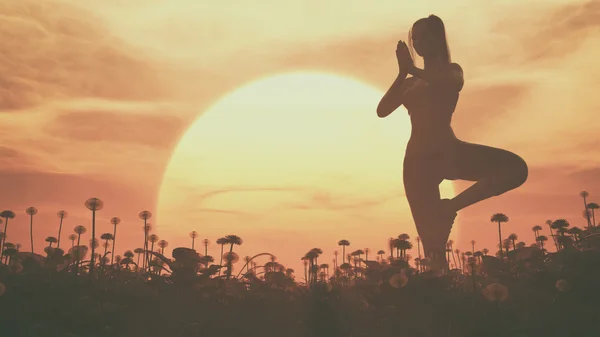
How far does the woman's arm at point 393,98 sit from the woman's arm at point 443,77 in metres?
0.39

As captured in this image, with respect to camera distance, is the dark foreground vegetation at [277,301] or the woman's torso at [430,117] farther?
the woman's torso at [430,117]

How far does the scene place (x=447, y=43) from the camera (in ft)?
30.4

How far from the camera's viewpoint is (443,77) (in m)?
8.75

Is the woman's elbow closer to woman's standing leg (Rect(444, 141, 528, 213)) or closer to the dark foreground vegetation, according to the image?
woman's standing leg (Rect(444, 141, 528, 213))

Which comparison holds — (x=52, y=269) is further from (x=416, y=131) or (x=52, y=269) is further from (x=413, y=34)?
(x=413, y=34)

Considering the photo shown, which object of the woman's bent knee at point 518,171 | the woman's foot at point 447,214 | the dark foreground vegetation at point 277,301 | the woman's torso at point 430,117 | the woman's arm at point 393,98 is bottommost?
the dark foreground vegetation at point 277,301

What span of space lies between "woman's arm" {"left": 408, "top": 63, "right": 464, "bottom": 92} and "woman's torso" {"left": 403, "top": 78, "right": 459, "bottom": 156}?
0.34 feet

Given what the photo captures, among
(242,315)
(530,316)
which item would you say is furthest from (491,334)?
(242,315)

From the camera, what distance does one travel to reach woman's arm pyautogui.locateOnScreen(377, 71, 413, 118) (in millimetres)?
9117

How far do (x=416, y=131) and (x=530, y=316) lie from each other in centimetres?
420

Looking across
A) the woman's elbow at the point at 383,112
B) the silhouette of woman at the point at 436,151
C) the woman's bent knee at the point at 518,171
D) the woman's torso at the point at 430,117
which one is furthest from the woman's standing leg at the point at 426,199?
the woman's bent knee at the point at 518,171

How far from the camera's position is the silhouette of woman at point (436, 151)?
8.57 metres

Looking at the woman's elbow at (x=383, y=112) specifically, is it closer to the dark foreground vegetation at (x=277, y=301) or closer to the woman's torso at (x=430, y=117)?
the woman's torso at (x=430, y=117)

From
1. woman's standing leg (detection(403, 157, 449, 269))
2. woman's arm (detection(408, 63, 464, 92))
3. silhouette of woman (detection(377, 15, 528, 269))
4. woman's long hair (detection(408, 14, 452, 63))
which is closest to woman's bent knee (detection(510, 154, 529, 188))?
silhouette of woman (detection(377, 15, 528, 269))
